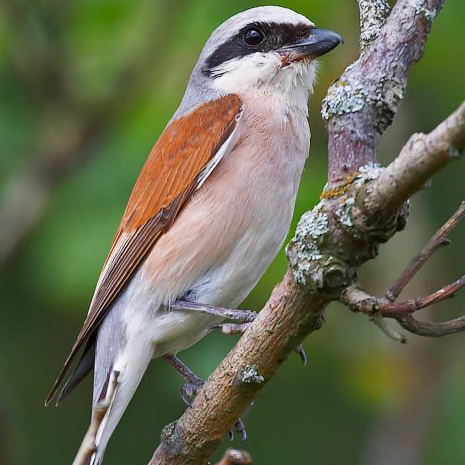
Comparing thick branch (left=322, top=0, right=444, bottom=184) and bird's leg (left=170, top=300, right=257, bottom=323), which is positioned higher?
thick branch (left=322, top=0, right=444, bottom=184)

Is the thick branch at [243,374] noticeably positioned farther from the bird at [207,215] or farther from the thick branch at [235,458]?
the bird at [207,215]

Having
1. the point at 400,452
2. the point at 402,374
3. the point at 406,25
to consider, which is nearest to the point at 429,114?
the point at 402,374

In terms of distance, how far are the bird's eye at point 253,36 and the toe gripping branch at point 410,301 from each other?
6.57 feet

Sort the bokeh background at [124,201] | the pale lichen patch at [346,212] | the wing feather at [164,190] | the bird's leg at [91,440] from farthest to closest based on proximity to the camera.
Answer: the bokeh background at [124,201] → the wing feather at [164,190] → the pale lichen patch at [346,212] → the bird's leg at [91,440]

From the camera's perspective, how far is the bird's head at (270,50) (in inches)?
177

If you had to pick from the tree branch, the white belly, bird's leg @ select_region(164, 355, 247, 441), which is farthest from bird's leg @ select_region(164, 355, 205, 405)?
the tree branch

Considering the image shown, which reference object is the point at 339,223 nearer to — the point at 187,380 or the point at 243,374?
the point at 243,374

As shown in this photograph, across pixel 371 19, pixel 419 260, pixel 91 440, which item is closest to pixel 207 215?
pixel 371 19

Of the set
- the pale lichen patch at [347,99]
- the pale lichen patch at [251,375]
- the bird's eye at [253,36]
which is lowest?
the pale lichen patch at [251,375]

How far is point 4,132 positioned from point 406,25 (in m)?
2.98

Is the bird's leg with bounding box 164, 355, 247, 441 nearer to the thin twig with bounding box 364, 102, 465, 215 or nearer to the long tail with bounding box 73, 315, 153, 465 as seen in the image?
the long tail with bounding box 73, 315, 153, 465

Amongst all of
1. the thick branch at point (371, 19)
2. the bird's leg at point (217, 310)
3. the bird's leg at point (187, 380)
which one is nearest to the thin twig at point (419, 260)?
the thick branch at point (371, 19)

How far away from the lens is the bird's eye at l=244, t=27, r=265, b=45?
4621mm

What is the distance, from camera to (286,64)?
4.52 metres
